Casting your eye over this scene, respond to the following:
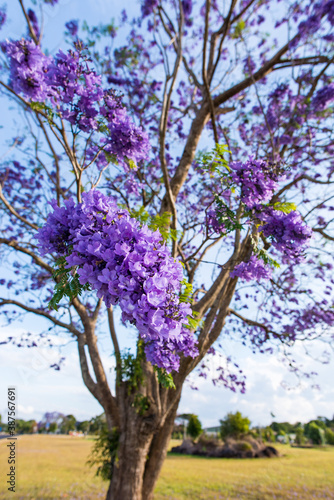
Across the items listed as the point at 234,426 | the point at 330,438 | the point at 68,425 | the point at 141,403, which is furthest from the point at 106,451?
the point at 68,425

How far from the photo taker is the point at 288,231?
2.81m

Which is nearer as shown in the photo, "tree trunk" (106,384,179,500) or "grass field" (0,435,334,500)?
"tree trunk" (106,384,179,500)

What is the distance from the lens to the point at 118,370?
479 centimetres

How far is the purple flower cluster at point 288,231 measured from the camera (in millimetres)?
2775

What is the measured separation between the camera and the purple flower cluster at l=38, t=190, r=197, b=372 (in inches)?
51.3

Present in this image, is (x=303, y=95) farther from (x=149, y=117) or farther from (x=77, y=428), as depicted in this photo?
(x=77, y=428)

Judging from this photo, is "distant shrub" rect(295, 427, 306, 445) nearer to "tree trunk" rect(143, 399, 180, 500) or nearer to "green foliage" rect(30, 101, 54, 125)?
"tree trunk" rect(143, 399, 180, 500)

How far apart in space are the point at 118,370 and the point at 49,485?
18.6 feet

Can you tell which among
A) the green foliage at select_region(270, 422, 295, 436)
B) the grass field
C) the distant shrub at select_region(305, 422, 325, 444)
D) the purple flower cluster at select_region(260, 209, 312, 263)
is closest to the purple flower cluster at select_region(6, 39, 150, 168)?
the purple flower cluster at select_region(260, 209, 312, 263)

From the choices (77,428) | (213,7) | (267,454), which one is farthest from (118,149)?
(77,428)

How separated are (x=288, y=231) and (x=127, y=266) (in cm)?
199

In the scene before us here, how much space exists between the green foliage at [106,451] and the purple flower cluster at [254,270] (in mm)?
3297

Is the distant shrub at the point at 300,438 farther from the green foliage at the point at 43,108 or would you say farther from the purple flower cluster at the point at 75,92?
the green foliage at the point at 43,108

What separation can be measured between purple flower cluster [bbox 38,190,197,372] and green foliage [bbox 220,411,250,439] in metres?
20.5
